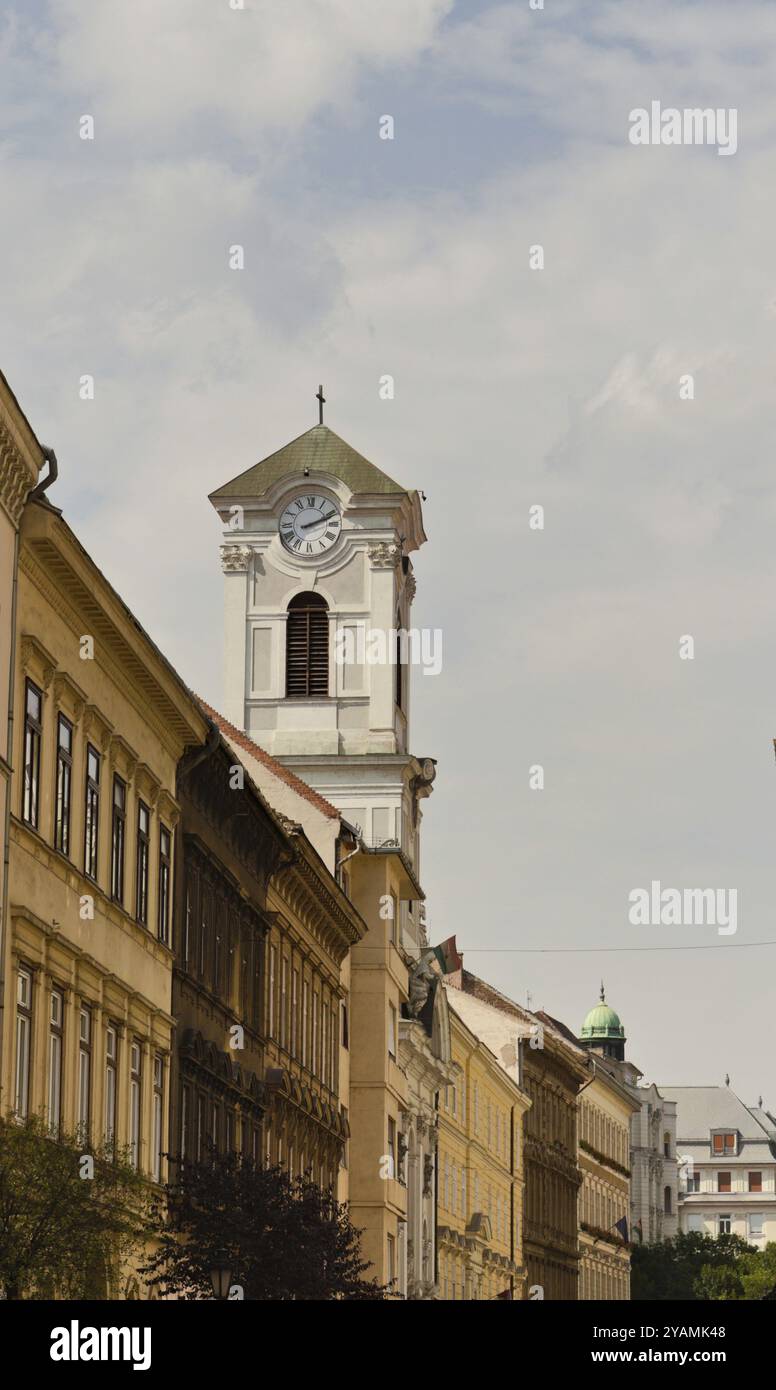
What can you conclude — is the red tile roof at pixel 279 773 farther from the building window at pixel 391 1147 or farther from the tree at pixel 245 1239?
the tree at pixel 245 1239

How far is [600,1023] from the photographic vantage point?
190500 millimetres

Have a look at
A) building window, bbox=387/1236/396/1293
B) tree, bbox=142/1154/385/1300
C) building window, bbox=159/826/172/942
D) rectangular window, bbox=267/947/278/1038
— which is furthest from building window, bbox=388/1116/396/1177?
tree, bbox=142/1154/385/1300

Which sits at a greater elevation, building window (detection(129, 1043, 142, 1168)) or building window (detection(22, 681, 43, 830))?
building window (detection(22, 681, 43, 830))

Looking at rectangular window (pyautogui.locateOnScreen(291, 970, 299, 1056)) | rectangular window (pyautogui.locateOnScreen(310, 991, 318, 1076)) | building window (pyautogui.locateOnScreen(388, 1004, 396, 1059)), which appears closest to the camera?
rectangular window (pyautogui.locateOnScreen(291, 970, 299, 1056))

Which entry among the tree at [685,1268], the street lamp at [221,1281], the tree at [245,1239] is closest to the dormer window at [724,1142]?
the tree at [685,1268]

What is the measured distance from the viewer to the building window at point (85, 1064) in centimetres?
3116

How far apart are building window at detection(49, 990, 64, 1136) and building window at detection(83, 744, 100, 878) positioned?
2.13m

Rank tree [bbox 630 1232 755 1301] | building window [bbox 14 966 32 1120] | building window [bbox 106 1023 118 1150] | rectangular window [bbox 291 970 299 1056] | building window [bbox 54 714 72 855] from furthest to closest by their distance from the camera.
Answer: tree [bbox 630 1232 755 1301], rectangular window [bbox 291 970 299 1056], building window [bbox 106 1023 118 1150], building window [bbox 54 714 72 855], building window [bbox 14 966 32 1120]

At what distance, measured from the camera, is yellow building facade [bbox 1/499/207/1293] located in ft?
92.7

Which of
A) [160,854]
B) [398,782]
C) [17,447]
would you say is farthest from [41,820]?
[398,782]

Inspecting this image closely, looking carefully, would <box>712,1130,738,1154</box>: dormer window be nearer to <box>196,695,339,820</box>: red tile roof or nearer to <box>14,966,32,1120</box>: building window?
<box>196,695,339,820</box>: red tile roof

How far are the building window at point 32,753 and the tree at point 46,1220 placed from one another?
5.82 m
